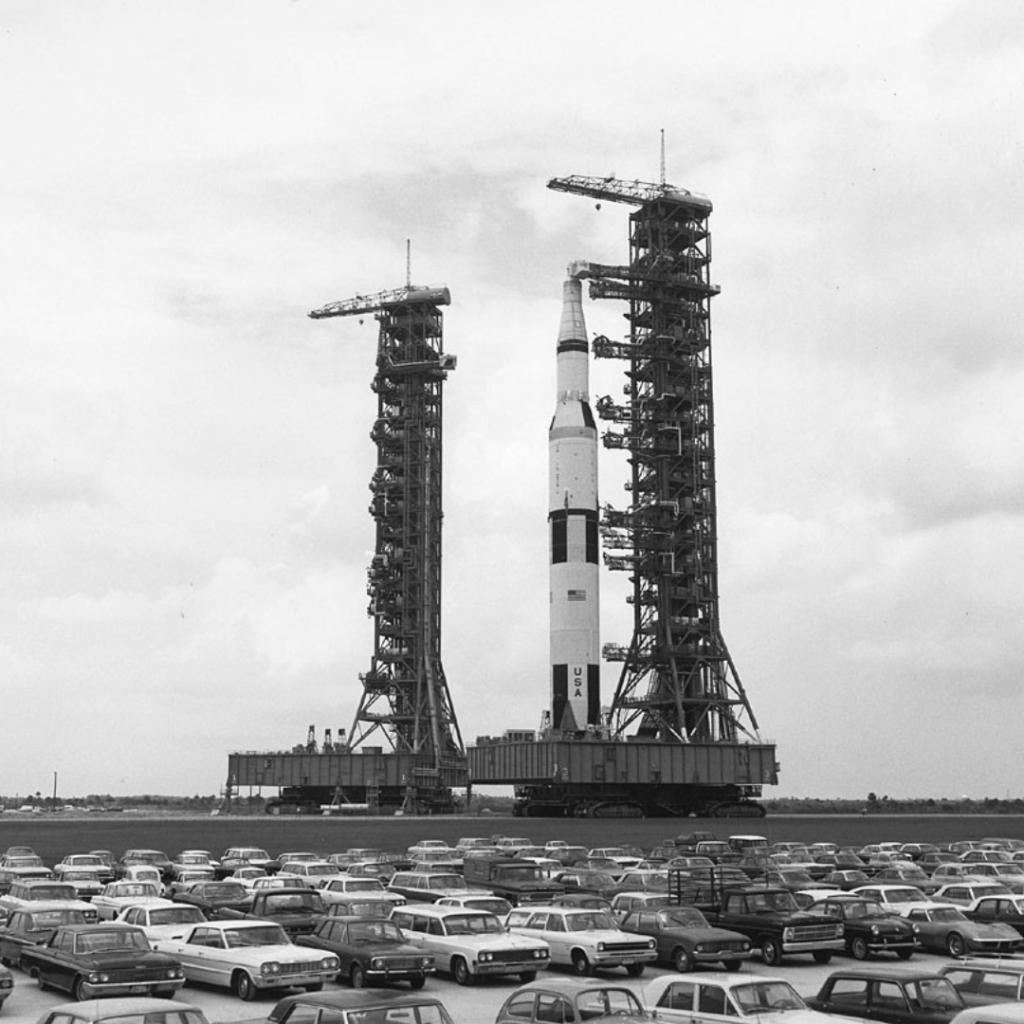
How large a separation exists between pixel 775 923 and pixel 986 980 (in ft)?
34.9

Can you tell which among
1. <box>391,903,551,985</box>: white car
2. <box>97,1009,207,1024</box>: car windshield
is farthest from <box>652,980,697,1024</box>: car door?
<box>391,903,551,985</box>: white car

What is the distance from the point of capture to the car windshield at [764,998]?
66.8 feet

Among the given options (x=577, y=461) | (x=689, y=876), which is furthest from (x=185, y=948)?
(x=577, y=461)

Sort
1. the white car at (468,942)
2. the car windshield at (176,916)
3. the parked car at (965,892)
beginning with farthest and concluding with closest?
the parked car at (965,892) < the car windshield at (176,916) < the white car at (468,942)

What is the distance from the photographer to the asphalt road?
25359 millimetres

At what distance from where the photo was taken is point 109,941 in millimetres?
27016

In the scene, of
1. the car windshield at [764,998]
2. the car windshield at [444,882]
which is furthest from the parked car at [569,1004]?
the car windshield at [444,882]

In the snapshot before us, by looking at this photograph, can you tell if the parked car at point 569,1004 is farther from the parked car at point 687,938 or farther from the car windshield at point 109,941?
the parked car at point 687,938

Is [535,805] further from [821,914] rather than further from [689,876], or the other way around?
[821,914]

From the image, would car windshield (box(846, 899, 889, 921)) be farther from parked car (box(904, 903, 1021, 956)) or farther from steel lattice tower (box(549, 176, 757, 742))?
steel lattice tower (box(549, 176, 757, 742))

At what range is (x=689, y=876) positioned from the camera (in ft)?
134

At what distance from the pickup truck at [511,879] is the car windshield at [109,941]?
1440 cm

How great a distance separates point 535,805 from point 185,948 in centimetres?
9977

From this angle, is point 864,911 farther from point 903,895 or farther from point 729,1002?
point 729,1002
